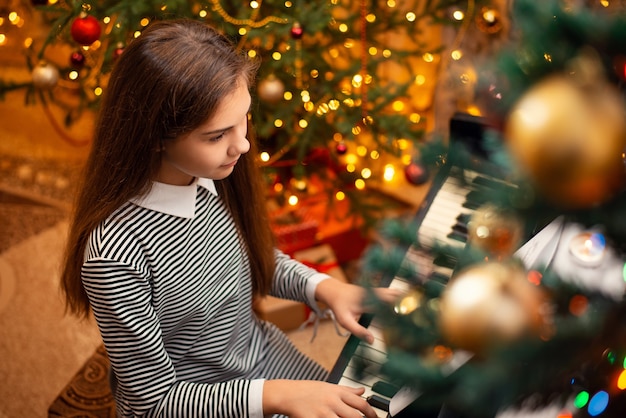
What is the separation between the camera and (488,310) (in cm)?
47

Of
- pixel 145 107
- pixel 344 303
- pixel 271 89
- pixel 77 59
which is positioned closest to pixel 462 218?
pixel 344 303

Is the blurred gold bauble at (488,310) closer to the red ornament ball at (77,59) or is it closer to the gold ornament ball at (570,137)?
the gold ornament ball at (570,137)

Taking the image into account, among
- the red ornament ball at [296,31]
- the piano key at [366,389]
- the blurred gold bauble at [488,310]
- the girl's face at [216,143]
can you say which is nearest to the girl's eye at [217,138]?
the girl's face at [216,143]

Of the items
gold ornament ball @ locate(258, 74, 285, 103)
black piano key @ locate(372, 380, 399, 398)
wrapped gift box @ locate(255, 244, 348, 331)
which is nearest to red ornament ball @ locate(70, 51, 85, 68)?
gold ornament ball @ locate(258, 74, 285, 103)

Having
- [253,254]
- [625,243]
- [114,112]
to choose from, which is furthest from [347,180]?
[625,243]

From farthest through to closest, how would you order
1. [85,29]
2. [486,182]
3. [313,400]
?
[85,29]
[313,400]
[486,182]

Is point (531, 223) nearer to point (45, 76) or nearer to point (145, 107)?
point (145, 107)

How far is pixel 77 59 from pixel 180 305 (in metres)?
1.14

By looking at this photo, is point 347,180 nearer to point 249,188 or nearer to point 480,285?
point 249,188

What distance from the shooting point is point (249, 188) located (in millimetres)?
1417

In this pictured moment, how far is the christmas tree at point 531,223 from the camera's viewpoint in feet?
1.44

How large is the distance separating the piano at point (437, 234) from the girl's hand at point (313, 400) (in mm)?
38

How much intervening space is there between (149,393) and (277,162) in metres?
1.39

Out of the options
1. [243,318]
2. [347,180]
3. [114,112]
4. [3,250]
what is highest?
[114,112]
